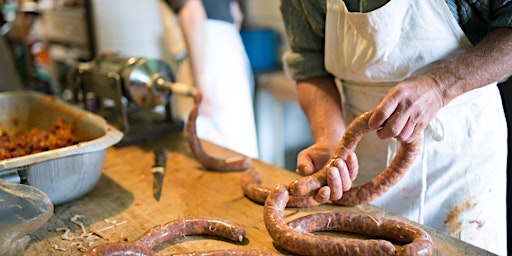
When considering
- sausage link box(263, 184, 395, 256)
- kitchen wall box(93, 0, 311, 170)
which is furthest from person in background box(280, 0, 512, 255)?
kitchen wall box(93, 0, 311, 170)

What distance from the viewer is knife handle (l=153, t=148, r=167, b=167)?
1.66m

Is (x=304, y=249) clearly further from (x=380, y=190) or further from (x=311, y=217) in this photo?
(x=380, y=190)

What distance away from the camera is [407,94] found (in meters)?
1.08

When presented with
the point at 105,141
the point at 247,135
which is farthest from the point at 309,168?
the point at 247,135

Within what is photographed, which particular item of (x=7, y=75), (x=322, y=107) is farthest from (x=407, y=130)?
(x=7, y=75)

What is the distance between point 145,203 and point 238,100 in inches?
58.5

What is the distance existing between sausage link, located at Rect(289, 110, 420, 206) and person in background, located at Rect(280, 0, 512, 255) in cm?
2

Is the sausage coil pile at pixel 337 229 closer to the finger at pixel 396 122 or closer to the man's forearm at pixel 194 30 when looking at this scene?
the finger at pixel 396 122

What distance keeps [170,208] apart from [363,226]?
0.53 m

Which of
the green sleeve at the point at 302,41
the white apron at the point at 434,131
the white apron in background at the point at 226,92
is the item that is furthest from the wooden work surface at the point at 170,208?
the white apron in background at the point at 226,92

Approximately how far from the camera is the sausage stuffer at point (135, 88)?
6.05 feet

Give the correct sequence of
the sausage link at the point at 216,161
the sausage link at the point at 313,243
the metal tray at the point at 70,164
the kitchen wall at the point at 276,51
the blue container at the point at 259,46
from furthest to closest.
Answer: the blue container at the point at 259,46, the kitchen wall at the point at 276,51, the sausage link at the point at 216,161, the metal tray at the point at 70,164, the sausage link at the point at 313,243

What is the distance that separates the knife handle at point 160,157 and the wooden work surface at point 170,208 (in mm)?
21

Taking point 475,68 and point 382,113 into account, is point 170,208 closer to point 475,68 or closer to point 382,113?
point 382,113
